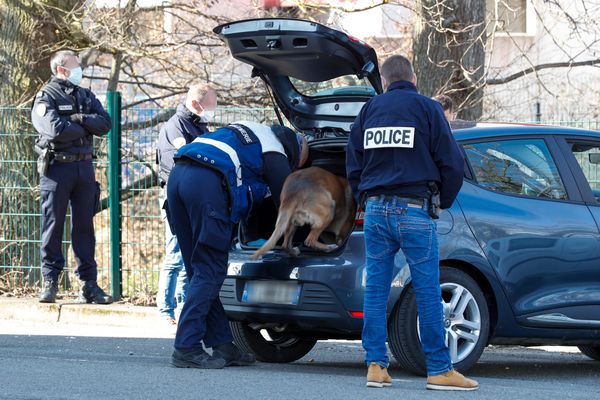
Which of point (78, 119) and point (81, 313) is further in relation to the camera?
point (81, 313)

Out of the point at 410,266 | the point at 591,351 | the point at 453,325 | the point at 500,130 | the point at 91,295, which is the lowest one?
the point at 591,351

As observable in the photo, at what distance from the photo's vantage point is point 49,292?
10.9m

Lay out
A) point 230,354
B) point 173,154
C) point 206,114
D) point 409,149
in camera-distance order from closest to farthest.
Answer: point 409,149 → point 230,354 → point 206,114 → point 173,154

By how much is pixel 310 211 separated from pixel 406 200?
2.67 ft

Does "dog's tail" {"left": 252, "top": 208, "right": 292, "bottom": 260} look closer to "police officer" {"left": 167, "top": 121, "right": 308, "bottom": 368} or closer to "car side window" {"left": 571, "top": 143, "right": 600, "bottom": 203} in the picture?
"police officer" {"left": 167, "top": 121, "right": 308, "bottom": 368}

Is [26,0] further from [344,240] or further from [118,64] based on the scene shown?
[344,240]

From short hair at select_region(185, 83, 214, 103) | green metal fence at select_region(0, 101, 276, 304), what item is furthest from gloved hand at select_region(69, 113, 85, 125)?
short hair at select_region(185, 83, 214, 103)

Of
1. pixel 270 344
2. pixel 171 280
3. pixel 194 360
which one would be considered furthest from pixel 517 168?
pixel 171 280

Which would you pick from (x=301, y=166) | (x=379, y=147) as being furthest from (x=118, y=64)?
(x=379, y=147)

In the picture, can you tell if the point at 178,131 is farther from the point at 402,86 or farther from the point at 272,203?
the point at 402,86

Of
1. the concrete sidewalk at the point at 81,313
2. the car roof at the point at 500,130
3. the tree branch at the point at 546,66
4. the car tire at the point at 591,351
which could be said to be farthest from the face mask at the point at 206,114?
the tree branch at the point at 546,66

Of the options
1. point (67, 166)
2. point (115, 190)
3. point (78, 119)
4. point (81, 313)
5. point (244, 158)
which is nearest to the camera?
point (244, 158)

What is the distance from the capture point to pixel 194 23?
1513cm

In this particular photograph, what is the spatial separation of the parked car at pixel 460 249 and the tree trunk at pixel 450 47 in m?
4.11
